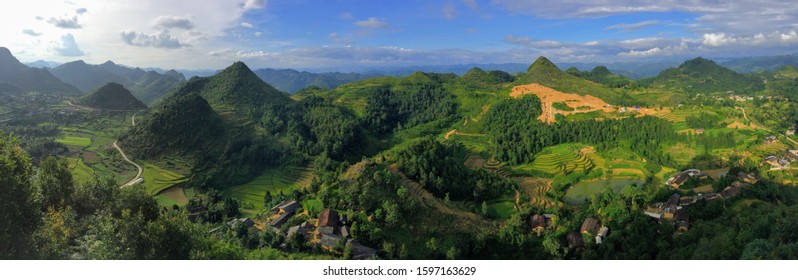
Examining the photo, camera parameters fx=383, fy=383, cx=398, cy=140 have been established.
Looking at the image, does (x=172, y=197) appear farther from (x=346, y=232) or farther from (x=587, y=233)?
(x=587, y=233)

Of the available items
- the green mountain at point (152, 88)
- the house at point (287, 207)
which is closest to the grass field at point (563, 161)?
the house at point (287, 207)

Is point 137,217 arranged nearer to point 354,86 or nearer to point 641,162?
point 641,162

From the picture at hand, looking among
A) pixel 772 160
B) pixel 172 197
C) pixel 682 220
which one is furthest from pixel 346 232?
pixel 772 160

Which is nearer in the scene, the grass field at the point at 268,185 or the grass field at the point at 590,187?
the grass field at the point at 590,187

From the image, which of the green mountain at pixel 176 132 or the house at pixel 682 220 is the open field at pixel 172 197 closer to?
the green mountain at pixel 176 132
